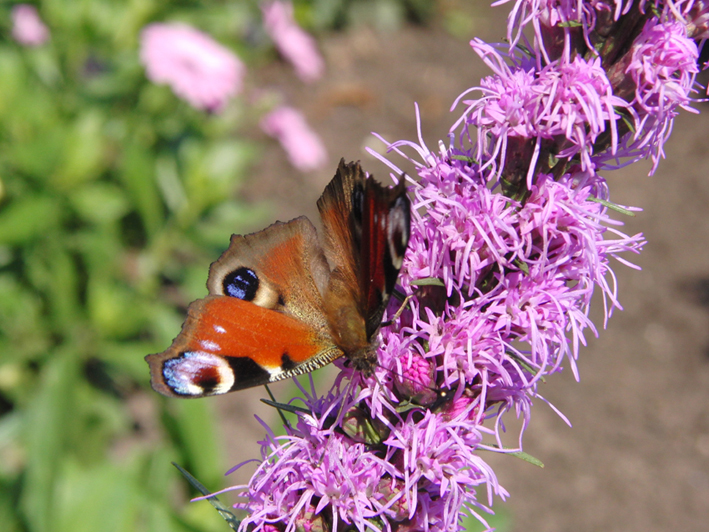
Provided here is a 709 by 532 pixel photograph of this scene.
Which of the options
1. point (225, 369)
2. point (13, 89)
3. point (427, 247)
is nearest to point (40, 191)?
point (13, 89)

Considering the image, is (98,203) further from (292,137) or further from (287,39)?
(287,39)

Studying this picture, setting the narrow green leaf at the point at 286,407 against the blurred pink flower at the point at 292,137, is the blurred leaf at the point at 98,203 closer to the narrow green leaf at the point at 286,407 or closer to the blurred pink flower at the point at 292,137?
the blurred pink flower at the point at 292,137

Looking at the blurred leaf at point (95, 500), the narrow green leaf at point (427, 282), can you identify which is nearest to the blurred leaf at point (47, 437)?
the blurred leaf at point (95, 500)

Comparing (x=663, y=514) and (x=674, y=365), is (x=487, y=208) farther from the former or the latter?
(x=674, y=365)

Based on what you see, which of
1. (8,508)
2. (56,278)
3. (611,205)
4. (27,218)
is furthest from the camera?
(56,278)

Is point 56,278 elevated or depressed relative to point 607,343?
elevated

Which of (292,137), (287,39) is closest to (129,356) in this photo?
(292,137)

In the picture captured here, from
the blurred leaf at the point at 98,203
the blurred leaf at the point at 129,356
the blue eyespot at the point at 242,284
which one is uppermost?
the blurred leaf at the point at 98,203
